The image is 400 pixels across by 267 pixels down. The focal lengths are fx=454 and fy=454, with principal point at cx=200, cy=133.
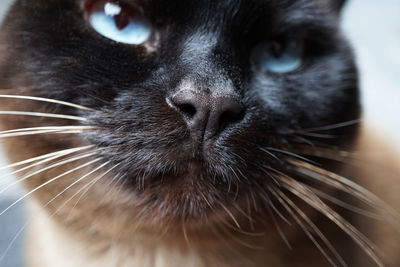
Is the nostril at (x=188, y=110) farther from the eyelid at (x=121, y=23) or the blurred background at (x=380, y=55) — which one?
the blurred background at (x=380, y=55)

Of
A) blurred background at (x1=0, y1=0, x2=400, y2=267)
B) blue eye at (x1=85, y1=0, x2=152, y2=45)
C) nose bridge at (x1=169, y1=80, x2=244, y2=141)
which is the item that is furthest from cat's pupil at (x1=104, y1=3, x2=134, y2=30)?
blurred background at (x1=0, y1=0, x2=400, y2=267)

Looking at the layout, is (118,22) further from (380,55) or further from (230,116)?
(380,55)

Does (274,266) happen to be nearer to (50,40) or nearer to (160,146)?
(160,146)

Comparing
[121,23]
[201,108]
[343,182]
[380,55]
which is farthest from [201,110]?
[380,55]

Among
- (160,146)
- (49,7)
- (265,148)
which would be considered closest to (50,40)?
(49,7)

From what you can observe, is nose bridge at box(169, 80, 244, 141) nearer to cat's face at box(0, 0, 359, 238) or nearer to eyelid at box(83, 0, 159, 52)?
cat's face at box(0, 0, 359, 238)

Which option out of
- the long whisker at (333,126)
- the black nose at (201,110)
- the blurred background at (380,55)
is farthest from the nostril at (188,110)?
the blurred background at (380,55)
